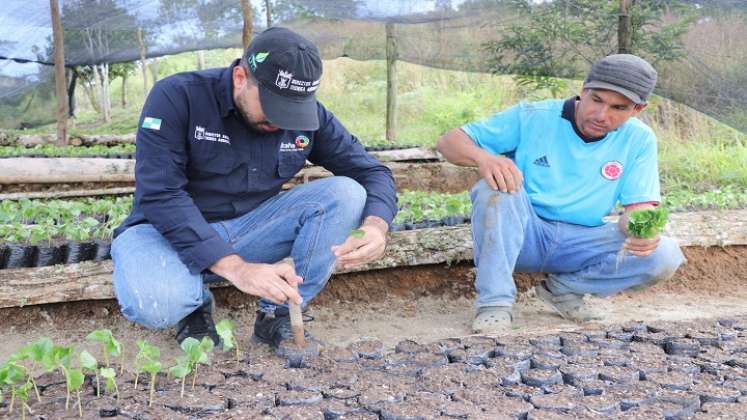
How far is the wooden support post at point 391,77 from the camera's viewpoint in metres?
7.66

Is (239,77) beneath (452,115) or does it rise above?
above

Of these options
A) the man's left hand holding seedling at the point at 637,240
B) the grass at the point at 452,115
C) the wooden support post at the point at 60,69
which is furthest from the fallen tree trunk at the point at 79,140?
the man's left hand holding seedling at the point at 637,240

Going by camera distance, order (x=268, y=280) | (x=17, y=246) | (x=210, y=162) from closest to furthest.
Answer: (x=268, y=280) < (x=210, y=162) < (x=17, y=246)

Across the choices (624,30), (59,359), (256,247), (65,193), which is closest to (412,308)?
(256,247)

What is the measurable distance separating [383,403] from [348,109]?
11.9 metres

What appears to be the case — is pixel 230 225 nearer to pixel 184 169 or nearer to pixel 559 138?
pixel 184 169

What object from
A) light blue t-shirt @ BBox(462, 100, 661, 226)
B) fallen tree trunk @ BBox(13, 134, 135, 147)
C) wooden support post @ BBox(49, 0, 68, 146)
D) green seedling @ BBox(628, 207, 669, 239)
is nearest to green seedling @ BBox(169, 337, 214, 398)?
light blue t-shirt @ BBox(462, 100, 661, 226)

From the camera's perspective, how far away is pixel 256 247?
2.95m

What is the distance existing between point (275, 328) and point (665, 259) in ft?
5.90

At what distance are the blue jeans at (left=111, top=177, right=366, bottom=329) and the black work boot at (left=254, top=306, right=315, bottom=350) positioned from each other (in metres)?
0.05

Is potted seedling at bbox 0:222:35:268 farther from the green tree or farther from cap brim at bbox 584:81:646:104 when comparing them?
the green tree

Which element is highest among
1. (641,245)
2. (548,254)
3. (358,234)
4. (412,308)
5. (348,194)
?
(348,194)

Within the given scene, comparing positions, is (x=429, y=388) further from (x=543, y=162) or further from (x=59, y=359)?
(x=543, y=162)

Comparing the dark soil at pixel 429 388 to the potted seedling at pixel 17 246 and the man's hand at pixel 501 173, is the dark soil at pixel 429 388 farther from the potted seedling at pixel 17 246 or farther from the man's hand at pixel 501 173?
the potted seedling at pixel 17 246
